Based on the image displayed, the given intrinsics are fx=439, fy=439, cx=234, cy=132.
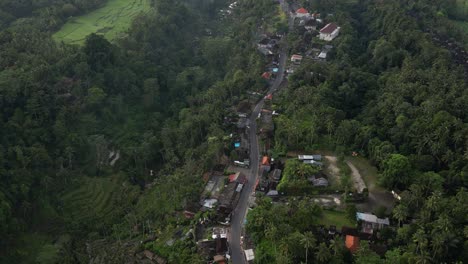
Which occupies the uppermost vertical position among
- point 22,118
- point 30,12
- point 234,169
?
point 30,12

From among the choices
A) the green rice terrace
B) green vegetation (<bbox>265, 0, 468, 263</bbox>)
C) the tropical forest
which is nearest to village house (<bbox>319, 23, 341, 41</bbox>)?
the tropical forest

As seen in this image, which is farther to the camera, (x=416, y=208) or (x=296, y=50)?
(x=296, y=50)

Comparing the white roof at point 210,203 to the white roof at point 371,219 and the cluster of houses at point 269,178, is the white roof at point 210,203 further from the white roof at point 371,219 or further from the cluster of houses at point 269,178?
the white roof at point 371,219

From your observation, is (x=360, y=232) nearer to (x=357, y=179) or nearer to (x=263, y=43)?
(x=357, y=179)

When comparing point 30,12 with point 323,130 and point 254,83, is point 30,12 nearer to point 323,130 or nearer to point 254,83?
point 254,83

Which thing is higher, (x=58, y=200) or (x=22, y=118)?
(x=22, y=118)

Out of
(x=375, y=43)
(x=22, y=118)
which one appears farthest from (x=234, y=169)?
(x=375, y=43)

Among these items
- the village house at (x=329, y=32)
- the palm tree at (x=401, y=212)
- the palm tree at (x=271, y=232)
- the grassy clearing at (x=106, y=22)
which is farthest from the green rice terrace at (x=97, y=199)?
the village house at (x=329, y=32)
